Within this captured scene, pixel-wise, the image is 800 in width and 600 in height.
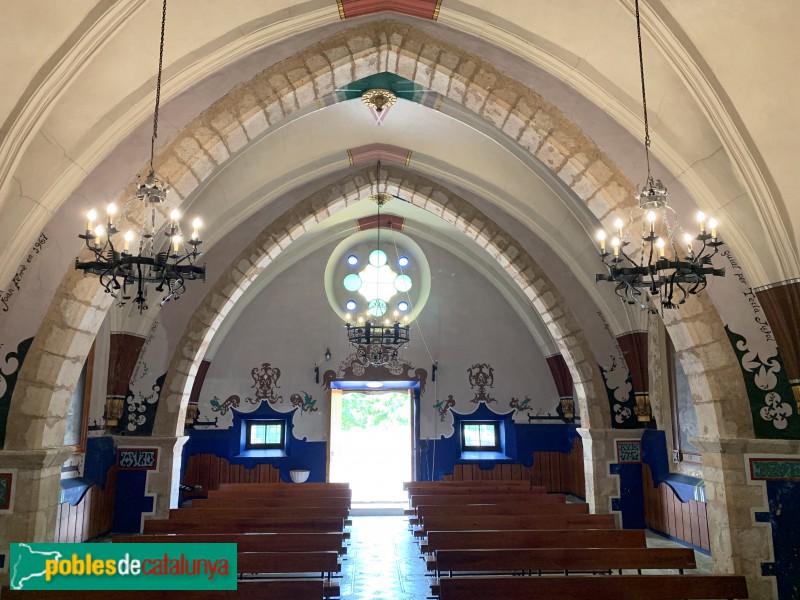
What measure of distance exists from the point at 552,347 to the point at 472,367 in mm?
1685

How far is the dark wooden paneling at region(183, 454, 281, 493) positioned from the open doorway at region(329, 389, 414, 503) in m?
1.47

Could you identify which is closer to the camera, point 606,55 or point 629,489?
point 606,55

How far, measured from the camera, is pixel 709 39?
14.9ft

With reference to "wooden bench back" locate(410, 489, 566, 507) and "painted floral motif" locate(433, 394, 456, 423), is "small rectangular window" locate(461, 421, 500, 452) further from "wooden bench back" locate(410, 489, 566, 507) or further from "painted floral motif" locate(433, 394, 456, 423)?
"wooden bench back" locate(410, 489, 566, 507)

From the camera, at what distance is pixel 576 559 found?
479 cm

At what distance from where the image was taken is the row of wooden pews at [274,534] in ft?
12.7

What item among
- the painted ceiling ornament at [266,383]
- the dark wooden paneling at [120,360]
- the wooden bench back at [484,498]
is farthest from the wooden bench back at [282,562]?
the painted ceiling ornament at [266,383]

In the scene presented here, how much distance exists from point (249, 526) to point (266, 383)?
6.99 metres

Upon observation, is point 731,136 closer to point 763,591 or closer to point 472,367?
point 763,591

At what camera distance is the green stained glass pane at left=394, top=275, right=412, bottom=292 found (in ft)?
44.9

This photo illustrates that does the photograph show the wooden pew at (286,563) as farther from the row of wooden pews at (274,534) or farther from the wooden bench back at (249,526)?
the wooden bench back at (249,526)

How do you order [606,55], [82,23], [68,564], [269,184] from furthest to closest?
[269,184]
[606,55]
[82,23]
[68,564]

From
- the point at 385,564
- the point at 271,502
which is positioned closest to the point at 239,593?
the point at 385,564

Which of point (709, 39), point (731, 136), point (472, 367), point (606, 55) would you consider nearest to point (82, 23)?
point (606, 55)
